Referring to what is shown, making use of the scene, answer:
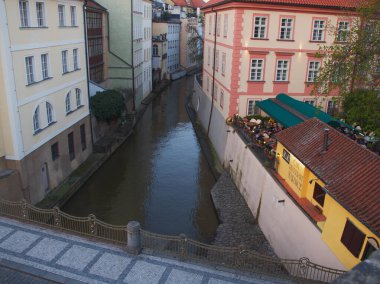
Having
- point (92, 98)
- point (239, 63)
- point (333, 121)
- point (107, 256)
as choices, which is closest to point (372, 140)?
A: point (333, 121)

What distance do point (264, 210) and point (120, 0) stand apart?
2811 centimetres

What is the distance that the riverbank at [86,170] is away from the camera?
20781mm

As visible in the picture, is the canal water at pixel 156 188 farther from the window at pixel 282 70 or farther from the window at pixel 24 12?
the window at pixel 24 12

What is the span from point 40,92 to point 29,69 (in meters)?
1.44

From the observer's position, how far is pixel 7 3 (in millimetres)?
16297

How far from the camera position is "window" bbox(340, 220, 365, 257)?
35.5 ft

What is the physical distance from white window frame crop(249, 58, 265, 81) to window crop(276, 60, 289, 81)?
1258mm

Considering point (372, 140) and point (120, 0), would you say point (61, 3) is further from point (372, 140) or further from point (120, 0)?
point (372, 140)

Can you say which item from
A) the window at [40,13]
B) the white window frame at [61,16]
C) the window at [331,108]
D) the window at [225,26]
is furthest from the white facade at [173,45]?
the window at [40,13]

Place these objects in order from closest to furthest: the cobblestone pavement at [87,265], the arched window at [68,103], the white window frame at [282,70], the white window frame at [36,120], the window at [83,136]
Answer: the cobblestone pavement at [87,265] → the white window frame at [36,120] → the arched window at [68,103] → the white window frame at [282,70] → the window at [83,136]

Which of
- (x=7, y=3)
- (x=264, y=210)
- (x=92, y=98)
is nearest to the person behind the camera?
(x=7, y=3)

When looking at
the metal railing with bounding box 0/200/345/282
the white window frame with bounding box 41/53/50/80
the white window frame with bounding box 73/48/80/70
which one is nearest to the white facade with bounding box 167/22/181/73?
the white window frame with bounding box 73/48/80/70

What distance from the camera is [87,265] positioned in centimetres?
1247

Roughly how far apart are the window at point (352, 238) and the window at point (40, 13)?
58.2 ft
